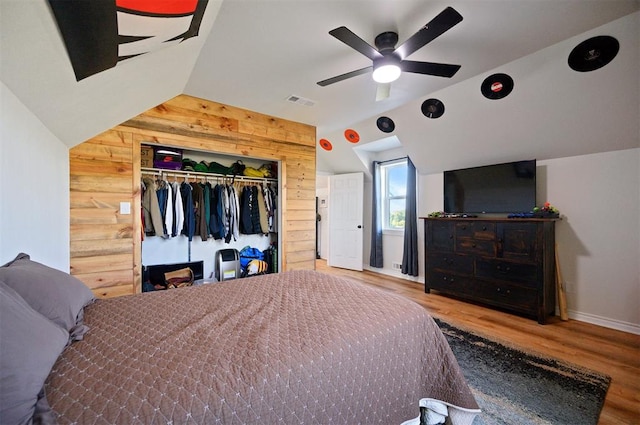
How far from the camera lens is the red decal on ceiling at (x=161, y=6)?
1.10 metres

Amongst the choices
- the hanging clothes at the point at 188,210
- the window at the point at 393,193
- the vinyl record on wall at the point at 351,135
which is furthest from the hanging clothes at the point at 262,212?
the window at the point at 393,193

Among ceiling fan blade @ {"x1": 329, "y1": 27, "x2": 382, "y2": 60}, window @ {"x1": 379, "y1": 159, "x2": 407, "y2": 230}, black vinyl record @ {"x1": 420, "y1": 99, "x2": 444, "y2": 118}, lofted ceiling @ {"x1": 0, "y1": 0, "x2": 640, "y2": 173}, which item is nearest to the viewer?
lofted ceiling @ {"x1": 0, "y1": 0, "x2": 640, "y2": 173}

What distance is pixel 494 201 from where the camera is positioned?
139 inches

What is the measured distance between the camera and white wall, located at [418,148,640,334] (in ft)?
8.96

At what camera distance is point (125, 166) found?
2672 millimetres

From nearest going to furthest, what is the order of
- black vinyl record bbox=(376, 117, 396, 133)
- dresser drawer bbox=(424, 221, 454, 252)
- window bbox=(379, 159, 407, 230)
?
1. dresser drawer bbox=(424, 221, 454, 252)
2. black vinyl record bbox=(376, 117, 396, 133)
3. window bbox=(379, 159, 407, 230)

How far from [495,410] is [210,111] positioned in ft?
12.0

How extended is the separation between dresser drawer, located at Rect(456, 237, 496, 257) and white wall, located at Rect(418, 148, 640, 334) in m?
0.72

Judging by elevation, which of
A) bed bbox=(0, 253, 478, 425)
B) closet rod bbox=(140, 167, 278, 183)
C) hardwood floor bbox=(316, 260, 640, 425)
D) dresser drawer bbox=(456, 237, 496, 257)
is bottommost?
hardwood floor bbox=(316, 260, 640, 425)

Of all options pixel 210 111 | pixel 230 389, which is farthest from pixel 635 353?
pixel 210 111

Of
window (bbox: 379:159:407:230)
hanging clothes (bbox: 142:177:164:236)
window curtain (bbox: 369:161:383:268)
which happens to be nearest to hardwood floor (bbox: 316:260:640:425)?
window curtain (bbox: 369:161:383:268)

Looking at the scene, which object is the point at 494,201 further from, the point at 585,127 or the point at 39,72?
the point at 39,72

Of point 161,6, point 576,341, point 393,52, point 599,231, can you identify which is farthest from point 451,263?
point 161,6

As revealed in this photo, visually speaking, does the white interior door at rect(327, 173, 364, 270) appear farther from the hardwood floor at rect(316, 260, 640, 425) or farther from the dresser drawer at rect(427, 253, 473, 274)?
the hardwood floor at rect(316, 260, 640, 425)
